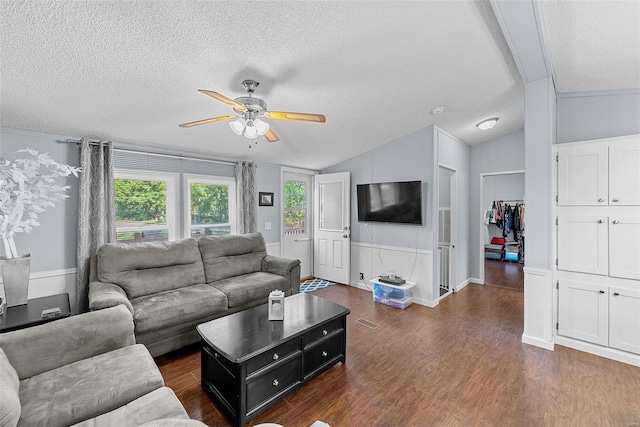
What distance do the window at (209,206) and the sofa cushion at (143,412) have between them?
287 centimetres

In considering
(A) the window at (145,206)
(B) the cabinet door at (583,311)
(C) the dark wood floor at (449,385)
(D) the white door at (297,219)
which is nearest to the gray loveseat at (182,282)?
(C) the dark wood floor at (449,385)

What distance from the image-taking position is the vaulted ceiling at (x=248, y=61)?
5.70 feet

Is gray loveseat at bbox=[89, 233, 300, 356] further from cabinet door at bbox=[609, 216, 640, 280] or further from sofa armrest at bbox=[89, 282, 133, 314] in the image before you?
cabinet door at bbox=[609, 216, 640, 280]

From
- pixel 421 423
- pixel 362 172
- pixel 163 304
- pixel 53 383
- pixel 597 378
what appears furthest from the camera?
pixel 362 172

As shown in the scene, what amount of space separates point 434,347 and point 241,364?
2077mm

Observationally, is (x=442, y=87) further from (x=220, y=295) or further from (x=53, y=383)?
(x=53, y=383)

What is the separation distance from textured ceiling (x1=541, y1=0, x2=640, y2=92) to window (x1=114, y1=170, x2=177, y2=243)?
169 inches

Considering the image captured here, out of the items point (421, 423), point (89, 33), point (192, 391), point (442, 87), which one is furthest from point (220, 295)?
point (442, 87)

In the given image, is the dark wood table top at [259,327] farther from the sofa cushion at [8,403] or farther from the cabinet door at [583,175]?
the cabinet door at [583,175]

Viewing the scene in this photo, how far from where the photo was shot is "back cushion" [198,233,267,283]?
3.68 meters

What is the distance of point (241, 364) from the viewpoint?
72.0 inches

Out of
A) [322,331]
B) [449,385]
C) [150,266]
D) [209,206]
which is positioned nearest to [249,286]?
[150,266]

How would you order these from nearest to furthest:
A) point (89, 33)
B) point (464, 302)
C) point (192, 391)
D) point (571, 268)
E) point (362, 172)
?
point (89, 33) < point (192, 391) < point (571, 268) < point (464, 302) < point (362, 172)

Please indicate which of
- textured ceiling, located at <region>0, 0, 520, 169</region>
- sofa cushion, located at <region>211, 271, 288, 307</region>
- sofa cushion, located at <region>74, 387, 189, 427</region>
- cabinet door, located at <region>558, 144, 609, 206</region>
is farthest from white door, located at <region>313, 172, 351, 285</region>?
sofa cushion, located at <region>74, 387, 189, 427</region>
